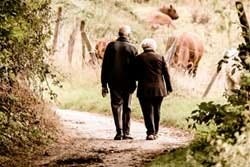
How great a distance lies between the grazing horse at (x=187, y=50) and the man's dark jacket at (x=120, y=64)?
13990 mm

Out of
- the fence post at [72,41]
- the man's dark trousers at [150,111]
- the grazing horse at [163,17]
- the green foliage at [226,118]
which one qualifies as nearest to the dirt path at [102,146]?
the man's dark trousers at [150,111]

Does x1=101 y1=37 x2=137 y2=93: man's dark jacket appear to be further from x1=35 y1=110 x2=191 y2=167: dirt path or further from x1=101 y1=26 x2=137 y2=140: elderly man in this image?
x1=35 y1=110 x2=191 y2=167: dirt path

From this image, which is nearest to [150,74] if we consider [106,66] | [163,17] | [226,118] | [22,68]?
[106,66]

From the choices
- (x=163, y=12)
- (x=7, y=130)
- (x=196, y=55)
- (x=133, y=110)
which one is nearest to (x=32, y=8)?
(x=7, y=130)

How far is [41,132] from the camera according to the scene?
13383 mm

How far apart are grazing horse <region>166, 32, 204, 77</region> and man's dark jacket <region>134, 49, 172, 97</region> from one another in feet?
45.9

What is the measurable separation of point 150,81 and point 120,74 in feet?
1.87

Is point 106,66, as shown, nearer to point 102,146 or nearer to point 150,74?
point 150,74

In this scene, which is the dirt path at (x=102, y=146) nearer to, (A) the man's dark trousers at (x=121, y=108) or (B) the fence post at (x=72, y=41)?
(A) the man's dark trousers at (x=121, y=108)

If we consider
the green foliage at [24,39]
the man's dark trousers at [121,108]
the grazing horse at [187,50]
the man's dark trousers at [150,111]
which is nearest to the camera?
the green foliage at [24,39]

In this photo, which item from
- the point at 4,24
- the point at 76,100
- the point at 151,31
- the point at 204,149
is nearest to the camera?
the point at 204,149

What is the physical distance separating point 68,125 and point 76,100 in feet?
19.6

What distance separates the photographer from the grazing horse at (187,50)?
2800 cm

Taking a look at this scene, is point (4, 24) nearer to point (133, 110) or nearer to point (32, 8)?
point (32, 8)
